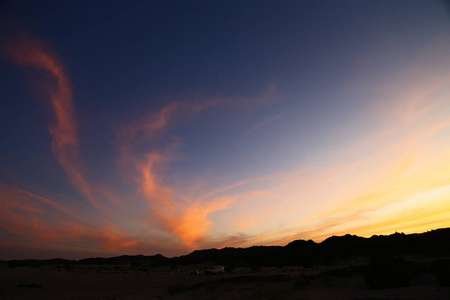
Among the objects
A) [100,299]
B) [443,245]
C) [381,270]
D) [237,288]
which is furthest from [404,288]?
[443,245]

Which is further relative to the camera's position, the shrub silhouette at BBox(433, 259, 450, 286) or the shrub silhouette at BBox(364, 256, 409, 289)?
the shrub silhouette at BBox(364, 256, 409, 289)

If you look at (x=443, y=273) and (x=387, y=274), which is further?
(x=387, y=274)

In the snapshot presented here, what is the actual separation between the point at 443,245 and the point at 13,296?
277 ft

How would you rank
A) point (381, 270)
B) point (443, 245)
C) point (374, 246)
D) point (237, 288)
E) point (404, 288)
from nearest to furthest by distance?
point (404, 288) → point (381, 270) → point (237, 288) → point (443, 245) → point (374, 246)

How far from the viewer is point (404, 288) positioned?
53.8 feet

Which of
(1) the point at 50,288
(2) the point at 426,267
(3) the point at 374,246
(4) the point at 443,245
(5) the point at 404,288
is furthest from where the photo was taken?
(3) the point at 374,246

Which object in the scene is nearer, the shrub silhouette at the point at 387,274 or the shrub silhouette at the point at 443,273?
the shrub silhouette at the point at 443,273

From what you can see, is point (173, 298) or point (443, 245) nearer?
point (173, 298)

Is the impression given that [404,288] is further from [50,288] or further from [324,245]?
[324,245]

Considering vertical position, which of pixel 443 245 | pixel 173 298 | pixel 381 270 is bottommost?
pixel 173 298

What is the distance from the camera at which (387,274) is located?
1744 cm

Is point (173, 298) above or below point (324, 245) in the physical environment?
below

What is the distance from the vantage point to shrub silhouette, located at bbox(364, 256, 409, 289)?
17250mm

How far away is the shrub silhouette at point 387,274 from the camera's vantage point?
17250 millimetres
